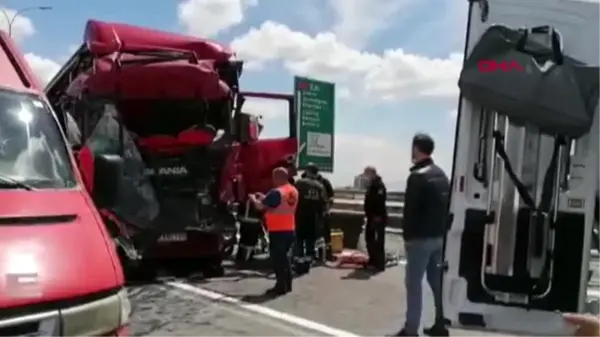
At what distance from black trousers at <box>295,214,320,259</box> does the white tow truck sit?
769 centimetres

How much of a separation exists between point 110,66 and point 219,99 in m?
1.63

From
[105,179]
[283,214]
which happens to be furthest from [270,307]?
[105,179]

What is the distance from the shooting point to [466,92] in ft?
20.0

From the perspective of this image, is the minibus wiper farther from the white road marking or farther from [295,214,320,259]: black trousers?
[295,214,320,259]: black trousers

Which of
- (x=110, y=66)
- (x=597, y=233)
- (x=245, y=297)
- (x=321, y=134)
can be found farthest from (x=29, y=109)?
(x=321, y=134)

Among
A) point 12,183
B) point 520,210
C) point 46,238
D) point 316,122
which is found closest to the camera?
point 46,238

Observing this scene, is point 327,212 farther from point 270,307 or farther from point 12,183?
point 12,183

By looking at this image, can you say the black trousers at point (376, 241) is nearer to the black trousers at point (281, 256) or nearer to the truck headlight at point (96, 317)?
the black trousers at point (281, 256)

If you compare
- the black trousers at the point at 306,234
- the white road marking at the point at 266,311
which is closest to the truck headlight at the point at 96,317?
the white road marking at the point at 266,311

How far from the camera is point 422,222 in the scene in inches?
317

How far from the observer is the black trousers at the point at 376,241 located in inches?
539

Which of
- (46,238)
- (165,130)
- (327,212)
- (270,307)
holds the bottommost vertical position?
(270,307)

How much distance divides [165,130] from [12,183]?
27.5ft

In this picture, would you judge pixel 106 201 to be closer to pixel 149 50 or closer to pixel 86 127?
pixel 86 127
